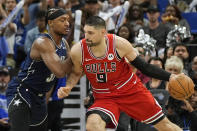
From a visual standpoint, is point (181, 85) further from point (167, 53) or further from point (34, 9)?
point (34, 9)

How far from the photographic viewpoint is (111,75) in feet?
16.9

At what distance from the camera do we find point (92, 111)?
505 centimetres

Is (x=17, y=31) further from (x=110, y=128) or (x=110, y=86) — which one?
(x=110, y=86)

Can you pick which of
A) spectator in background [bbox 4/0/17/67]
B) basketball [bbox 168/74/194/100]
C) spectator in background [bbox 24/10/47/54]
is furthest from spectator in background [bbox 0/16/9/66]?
basketball [bbox 168/74/194/100]

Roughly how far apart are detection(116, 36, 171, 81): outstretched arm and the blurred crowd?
1361 mm

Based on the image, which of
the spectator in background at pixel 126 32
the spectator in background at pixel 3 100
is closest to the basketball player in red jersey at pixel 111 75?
the spectator in background at pixel 3 100

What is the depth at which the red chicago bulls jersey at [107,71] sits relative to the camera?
5.11m

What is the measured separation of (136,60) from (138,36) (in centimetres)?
318

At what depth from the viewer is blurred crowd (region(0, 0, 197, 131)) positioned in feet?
21.7

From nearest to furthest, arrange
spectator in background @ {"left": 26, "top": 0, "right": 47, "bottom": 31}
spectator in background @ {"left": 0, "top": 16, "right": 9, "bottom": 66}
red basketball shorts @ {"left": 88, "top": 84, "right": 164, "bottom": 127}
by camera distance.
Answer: red basketball shorts @ {"left": 88, "top": 84, "right": 164, "bottom": 127} < spectator in background @ {"left": 0, "top": 16, "right": 9, "bottom": 66} < spectator in background @ {"left": 26, "top": 0, "right": 47, "bottom": 31}

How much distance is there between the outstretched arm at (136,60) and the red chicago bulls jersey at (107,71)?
73 millimetres

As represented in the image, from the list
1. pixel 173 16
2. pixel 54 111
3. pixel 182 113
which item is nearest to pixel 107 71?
pixel 182 113

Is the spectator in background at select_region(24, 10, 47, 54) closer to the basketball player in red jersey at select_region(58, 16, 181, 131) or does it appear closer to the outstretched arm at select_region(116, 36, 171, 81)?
the basketball player in red jersey at select_region(58, 16, 181, 131)

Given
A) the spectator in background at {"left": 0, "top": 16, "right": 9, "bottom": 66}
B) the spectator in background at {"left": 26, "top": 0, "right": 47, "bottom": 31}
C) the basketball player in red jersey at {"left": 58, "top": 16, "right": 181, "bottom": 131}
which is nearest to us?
the basketball player in red jersey at {"left": 58, "top": 16, "right": 181, "bottom": 131}
